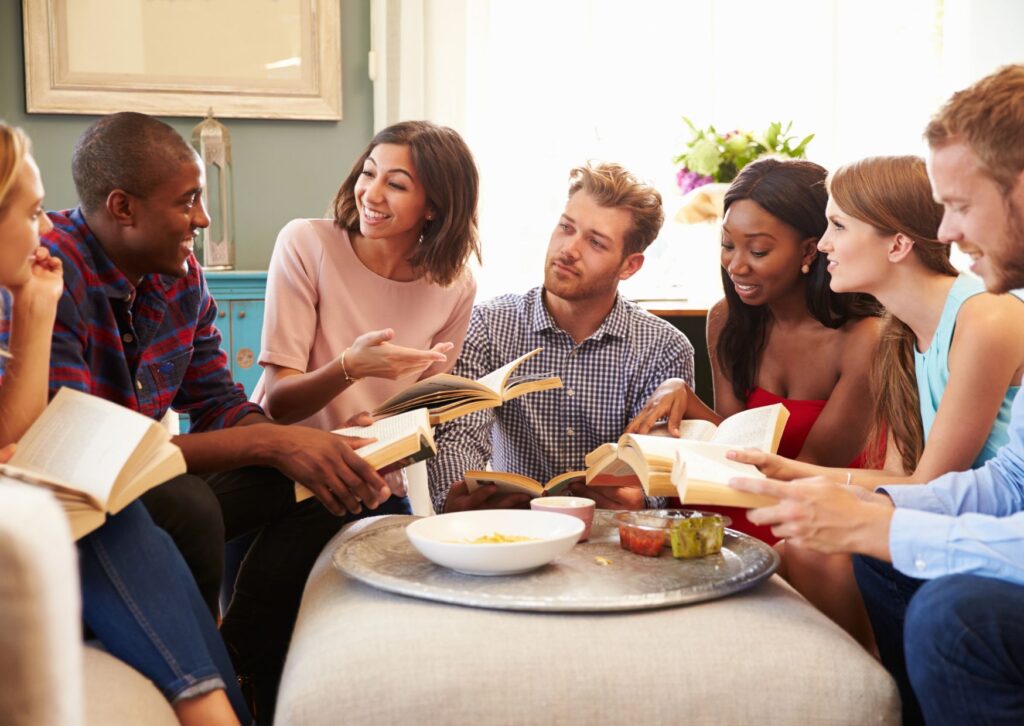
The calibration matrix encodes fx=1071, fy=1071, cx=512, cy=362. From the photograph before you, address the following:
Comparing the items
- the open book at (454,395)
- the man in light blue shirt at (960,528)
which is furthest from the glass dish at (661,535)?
the open book at (454,395)

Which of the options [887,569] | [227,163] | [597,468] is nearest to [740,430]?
[597,468]

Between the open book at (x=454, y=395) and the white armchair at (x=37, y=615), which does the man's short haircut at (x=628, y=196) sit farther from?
the white armchair at (x=37, y=615)

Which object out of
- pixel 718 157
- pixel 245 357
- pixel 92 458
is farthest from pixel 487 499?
pixel 718 157

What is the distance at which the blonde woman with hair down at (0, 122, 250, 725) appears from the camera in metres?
1.29

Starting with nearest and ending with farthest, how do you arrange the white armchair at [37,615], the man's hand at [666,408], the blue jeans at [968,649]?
the white armchair at [37,615] < the blue jeans at [968,649] < the man's hand at [666,408]

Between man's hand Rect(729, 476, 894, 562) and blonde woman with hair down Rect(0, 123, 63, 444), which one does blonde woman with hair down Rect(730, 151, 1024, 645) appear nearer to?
man's hand Rect(729, 476, 894, 562)

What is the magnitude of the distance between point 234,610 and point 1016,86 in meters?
1.58

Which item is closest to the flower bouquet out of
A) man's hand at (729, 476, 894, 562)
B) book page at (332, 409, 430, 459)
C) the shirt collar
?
the shirt collar

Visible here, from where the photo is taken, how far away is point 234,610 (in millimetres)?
2033

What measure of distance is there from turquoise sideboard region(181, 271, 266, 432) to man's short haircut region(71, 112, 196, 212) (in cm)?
126

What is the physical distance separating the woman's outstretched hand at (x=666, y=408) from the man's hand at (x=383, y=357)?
16.1 inches

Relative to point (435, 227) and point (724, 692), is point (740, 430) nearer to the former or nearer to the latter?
point (724, 692)

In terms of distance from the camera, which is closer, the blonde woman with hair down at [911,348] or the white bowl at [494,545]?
the white bowl at [494,545]

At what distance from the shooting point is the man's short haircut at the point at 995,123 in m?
1.34
